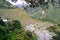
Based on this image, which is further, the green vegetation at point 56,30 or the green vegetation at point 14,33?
the green vegetation at point 56,30

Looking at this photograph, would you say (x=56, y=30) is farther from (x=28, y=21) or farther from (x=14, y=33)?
(x=14, y=33)

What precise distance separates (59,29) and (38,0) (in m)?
1.70

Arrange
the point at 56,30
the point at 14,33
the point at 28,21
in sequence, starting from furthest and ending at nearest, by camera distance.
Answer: the point at 28,21, the point at 56,30, the point at 14,33

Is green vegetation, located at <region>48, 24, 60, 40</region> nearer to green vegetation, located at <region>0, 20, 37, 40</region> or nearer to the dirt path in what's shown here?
the dirt path

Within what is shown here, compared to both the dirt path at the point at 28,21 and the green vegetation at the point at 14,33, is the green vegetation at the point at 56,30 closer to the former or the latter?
the dirt path at the point at 28,21

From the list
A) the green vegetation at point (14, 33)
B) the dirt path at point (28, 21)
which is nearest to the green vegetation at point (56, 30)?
the dirt path at point (28, 21)

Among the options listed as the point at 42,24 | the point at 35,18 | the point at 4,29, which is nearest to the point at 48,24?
the point at 42,24

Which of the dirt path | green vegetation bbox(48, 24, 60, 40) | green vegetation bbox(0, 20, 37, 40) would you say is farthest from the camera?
the dirt path

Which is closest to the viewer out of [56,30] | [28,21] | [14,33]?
[14,33]

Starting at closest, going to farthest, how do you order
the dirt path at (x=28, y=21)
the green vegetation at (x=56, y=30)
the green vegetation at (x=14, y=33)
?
the green vegetation at (x=14, y=33)
the green vegetation at (x=56, y=30)
the dirt path at (x=28, y=21)

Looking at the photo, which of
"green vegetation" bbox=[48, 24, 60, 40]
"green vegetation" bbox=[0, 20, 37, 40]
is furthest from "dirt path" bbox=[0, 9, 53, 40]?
"green vegetation" bbox=[0, 20, 37, 40]

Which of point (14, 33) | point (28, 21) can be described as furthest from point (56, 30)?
point (14, 33)

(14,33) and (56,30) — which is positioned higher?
(14,33)

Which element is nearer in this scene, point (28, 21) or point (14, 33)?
point (14, 33)
